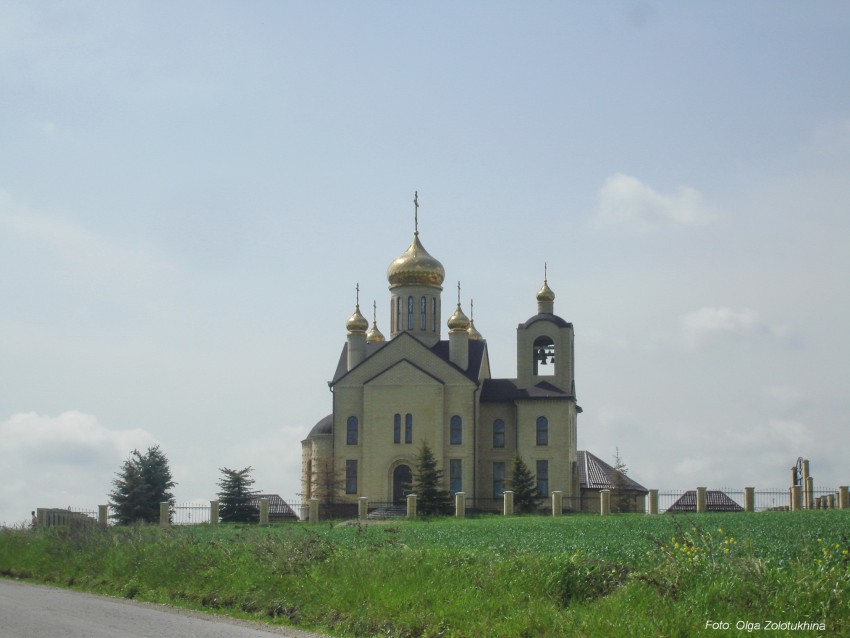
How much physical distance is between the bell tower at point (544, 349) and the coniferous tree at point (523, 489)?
14.7ft

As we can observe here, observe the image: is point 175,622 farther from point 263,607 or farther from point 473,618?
point 473,618

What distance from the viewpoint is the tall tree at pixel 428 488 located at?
40.0 m

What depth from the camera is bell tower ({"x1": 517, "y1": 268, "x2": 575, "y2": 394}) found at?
1735 inches

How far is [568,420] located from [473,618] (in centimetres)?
2982

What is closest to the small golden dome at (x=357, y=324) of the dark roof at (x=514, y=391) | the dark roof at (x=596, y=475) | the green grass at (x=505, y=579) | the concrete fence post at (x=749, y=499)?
the dark roof at (x=514, y=391)

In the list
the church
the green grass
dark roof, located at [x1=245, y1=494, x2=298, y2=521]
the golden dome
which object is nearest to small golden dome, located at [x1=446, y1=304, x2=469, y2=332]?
the church

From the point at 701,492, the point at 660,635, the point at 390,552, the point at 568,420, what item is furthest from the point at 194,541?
the point at 568,420

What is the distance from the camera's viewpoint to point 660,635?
1177 centimetres

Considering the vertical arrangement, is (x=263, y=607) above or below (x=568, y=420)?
below

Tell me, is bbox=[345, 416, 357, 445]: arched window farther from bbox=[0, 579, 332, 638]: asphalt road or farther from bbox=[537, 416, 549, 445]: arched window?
bbox=[0, 579, 332, 638]: asphalt road

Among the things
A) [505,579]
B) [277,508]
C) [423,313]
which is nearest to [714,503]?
[423,313]

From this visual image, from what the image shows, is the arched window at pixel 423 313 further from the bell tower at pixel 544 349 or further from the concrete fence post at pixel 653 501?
the concrete fence post at pixel 653 501

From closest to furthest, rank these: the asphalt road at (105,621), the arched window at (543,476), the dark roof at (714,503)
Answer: the asphalt road at (105,621) < the arched window at (543,476) < the dark roof at (714,503)

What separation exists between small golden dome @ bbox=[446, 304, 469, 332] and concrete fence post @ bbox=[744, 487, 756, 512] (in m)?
13.9
